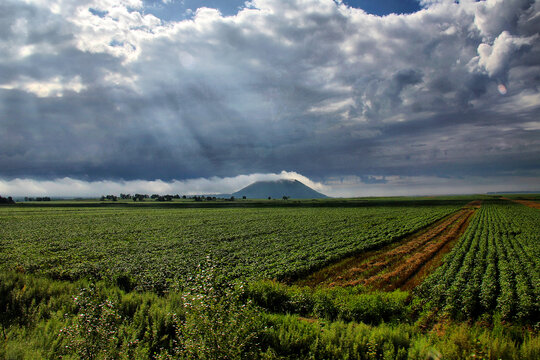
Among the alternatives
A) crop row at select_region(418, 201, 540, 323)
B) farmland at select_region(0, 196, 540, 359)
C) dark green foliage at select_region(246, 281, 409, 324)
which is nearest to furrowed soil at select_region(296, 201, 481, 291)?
farmland at select_region(0, 196, 540, 359)

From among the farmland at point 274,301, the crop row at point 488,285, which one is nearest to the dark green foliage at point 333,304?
the farmland at point 274,301

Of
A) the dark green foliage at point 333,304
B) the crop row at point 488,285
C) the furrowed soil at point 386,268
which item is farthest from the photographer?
the furrowed soil at point 386,268

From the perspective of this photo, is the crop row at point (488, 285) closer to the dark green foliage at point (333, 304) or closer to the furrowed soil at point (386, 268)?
the furrowed soil at point (386, 268)

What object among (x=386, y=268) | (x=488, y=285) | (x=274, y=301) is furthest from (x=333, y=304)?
(x=386, y=268)

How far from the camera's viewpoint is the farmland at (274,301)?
805cm

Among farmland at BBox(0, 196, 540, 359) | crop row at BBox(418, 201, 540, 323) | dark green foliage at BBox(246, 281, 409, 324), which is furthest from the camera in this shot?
crop row at BBox(418, 201, 540, 323)

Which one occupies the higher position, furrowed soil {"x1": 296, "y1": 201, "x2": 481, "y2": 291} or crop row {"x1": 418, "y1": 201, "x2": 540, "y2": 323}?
crop row {"x1": 418, "y1": 201, "x2": 540, "y2": 323}

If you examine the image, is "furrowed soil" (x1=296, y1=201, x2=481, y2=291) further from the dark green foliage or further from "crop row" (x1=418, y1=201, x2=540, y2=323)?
the dark green foliage

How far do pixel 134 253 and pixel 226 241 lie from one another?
11.6 meters

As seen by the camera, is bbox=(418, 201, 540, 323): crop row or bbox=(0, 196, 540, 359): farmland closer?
bbox=(0, 196, 540, 359): farmland

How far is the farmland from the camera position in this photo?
26.4 ft

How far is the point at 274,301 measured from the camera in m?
14.8

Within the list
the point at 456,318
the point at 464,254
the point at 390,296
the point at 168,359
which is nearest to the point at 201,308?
the point at 168,359

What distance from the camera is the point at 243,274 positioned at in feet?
67.6
